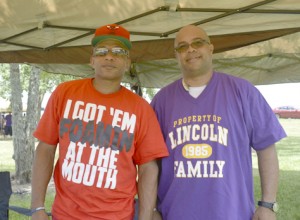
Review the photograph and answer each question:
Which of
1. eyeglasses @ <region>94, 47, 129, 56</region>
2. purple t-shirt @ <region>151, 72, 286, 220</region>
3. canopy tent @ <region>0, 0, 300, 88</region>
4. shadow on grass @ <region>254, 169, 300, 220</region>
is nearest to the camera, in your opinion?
purple t-shirt @ <region>151, 72, 286, 220</region>

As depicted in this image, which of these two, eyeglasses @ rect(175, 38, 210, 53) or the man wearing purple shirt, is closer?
the man wearing purple shirt

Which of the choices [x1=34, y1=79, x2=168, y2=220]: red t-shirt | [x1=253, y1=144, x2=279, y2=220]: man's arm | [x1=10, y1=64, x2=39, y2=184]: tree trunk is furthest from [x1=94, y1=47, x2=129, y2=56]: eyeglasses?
[x1=10, y1=64, x2=39, y2=184]: tree trunk

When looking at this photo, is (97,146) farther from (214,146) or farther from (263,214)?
(263,214)

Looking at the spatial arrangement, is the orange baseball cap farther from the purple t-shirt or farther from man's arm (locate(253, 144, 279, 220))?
man's arm (locate(253, 144, 279, 220))

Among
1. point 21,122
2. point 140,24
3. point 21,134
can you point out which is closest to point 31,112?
point 21,122

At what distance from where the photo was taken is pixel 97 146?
2004 millimetres

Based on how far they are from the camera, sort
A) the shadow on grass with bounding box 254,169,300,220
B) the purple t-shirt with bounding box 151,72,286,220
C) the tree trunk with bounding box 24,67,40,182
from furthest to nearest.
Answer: the tree trunk with bounding box 24,67,40,182 → the shadow on grass with bounding box 254,169,300,220 → the purple t-shirt with bounding box 151,72,286,220

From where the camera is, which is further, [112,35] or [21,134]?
[21,134]

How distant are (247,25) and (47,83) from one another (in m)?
→ 18.5

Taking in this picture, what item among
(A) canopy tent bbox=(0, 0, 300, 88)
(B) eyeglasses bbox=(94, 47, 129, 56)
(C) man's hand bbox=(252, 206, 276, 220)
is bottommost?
(C) man's hand bbox=(252, 206, 276, 220)

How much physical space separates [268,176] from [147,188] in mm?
657

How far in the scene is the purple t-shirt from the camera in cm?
195

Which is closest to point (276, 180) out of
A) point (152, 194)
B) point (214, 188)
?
point (214, 188)

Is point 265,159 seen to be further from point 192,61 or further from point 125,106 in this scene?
point 125,106
